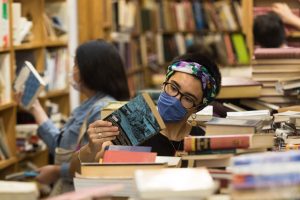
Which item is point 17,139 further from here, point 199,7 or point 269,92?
point 199,7

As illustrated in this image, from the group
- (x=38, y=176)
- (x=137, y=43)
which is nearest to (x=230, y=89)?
(x=38, y=176)

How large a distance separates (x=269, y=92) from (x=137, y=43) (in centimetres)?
384

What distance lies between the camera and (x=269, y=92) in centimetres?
341

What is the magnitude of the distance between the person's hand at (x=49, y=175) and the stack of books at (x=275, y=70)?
1256 mm

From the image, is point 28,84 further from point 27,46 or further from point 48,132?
point 27,46

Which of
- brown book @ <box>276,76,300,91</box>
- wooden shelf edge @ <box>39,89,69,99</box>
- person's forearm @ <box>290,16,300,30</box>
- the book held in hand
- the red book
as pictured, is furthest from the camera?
wooden shelf edge @ <box>39,89,69,99</box>

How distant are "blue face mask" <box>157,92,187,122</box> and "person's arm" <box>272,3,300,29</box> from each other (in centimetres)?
171

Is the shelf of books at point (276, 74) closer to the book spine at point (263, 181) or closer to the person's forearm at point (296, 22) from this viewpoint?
the person's forearm at point (296, 22)

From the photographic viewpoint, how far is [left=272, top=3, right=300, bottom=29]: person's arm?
3984 mm

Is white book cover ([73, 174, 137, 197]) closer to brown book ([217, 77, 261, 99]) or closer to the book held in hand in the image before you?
brown book ([217, 77, 261, 99])

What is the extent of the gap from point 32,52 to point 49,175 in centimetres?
116

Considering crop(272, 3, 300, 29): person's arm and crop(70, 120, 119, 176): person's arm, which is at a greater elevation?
crop(272, 3, 300, 29): person's arm

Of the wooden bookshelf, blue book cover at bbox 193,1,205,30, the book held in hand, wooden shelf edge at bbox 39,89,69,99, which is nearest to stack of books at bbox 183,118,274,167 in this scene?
the book held in hand

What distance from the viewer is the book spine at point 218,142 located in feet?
6.42
